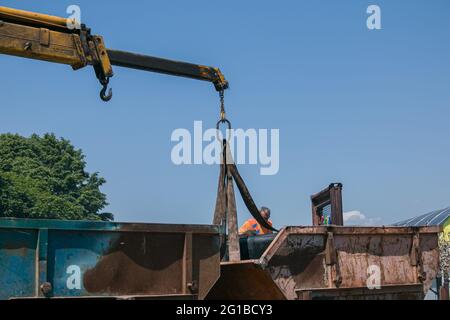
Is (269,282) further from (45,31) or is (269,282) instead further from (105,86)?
(45,31)

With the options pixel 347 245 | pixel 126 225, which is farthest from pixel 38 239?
pixel 347 245

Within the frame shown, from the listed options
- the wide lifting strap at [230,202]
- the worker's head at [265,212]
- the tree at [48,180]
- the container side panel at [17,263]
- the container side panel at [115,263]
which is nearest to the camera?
the container side panel at [17,263]

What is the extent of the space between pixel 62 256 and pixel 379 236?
3600 mm

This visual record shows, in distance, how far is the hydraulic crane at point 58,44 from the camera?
6930 millimetres

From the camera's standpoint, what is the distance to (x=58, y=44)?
725cm

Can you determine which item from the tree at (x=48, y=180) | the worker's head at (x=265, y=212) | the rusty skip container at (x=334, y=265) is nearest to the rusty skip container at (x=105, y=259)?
the rusty skip container at (x=334, y=265)

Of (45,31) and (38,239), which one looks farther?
(45,31)

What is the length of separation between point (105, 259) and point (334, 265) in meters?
2.57

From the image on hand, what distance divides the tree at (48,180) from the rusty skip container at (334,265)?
2523 cm

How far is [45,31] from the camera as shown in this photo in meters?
7.17

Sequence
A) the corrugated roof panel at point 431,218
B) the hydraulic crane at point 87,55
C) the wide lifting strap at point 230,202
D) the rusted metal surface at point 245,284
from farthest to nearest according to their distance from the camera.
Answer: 1. the corrugated roof panel at point 431,218
2. the wide lifting strap at point 230,202
3. the hydraulic crane at point 87,55
4. the rusted metal surface at point 245,284

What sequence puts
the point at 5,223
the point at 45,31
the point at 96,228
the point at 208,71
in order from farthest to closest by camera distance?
the point at 208,71 → the point at 45,31 → the point at 96,228 → the point at 5,223

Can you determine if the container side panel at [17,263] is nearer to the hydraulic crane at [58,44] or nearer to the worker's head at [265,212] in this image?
the hydraulic crane at [58,44]
